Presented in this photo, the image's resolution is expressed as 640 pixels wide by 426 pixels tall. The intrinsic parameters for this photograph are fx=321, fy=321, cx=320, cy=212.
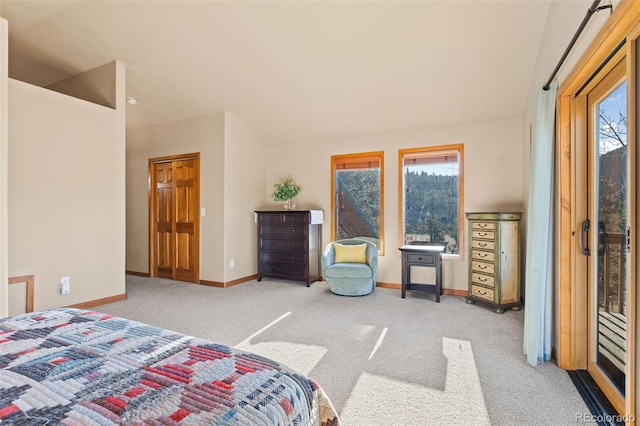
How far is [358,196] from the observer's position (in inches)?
203

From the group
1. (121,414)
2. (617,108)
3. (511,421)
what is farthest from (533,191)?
(121,414)

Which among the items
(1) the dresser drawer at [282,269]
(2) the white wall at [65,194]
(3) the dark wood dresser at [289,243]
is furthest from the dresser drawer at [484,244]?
(2) the white wall at [65,194]

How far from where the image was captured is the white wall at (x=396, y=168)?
166 inches

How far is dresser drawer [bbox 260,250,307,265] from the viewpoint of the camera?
4941 mm

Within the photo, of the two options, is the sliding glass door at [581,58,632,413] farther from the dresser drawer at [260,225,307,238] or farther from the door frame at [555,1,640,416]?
the dresser drawer at [260,225,307,238]

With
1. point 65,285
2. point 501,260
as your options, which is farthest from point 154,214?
point 501,260

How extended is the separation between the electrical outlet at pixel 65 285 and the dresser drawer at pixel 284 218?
8.42ft

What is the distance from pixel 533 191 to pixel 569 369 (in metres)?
1.26

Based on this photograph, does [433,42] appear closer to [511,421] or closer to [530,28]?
[530,28]

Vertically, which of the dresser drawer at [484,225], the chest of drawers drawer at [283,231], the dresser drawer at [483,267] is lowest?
the dresser drawer at [483,267]

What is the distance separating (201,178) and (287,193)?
1376 millimetres

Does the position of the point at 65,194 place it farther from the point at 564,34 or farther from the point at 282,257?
the point at 564,34

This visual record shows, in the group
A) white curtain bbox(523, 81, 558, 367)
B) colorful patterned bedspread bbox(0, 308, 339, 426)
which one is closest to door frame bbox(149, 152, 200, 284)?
colorful patterned bedspread bbox(0, 308, 339, 426)

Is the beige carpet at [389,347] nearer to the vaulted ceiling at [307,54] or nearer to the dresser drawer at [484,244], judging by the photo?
the dresser drawer at [484,244]
